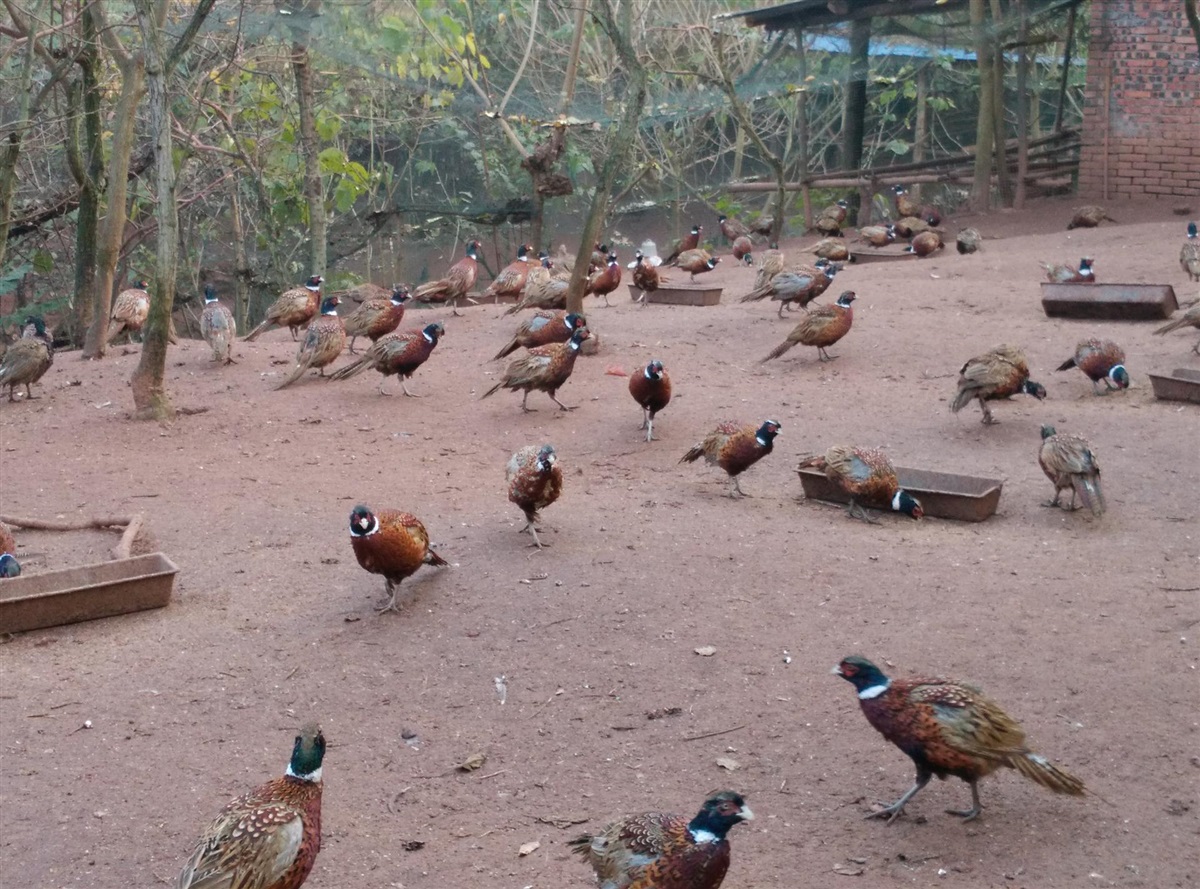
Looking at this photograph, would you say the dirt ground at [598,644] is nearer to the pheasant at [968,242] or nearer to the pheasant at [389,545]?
the pheasant at [389,545]

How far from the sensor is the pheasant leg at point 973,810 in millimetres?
4340

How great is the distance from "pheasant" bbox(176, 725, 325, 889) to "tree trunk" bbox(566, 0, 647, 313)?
8.53 m

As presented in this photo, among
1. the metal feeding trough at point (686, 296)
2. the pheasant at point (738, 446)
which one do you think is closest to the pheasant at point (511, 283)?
the metal feeding trough at point (686, 296)

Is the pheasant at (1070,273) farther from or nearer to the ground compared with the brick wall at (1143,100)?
nearer to the ground

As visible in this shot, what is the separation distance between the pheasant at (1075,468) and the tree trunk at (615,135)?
562 cm

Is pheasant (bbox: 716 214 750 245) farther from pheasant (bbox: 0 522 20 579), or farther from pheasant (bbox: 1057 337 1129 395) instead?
pheasant (bbox: 0 522 20 579)

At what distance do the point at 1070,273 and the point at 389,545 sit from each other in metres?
10.3

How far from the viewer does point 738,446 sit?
8.20 m

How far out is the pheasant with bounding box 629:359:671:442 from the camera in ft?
31.3

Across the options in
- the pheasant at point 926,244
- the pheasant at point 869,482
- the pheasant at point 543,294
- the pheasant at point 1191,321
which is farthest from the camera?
the pheasant at point 926,244

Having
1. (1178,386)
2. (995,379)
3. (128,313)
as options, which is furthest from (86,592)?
(128,313)

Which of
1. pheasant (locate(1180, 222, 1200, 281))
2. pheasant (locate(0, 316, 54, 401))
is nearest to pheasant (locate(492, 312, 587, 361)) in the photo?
pheasant (locate(0, 316, 54, 401))

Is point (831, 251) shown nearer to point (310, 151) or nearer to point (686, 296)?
Answer: point (686, 296)

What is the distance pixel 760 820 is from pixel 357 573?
11.0ft
